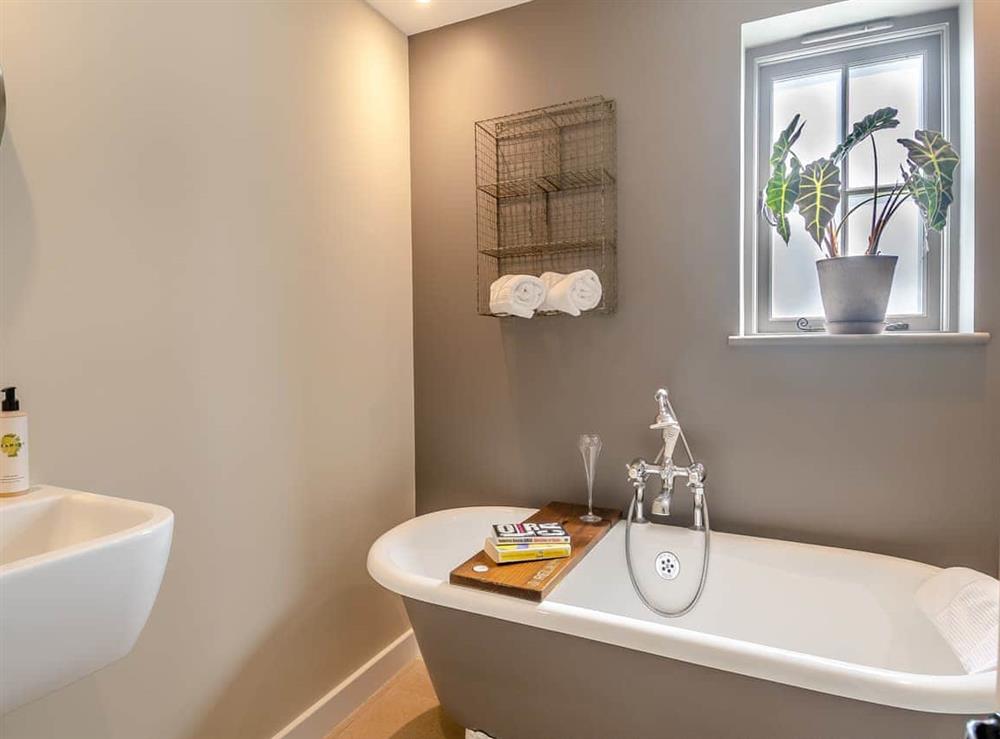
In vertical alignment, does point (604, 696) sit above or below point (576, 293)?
below

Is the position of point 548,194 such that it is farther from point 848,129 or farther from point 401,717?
point 401,717

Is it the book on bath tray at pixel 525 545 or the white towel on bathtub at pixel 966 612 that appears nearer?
the white towel on bathtub at pixel 966 612

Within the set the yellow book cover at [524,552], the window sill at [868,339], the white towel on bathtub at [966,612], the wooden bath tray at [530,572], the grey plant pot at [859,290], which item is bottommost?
the white towel on bathtub at [966,612]

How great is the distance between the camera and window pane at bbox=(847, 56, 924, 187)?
1.78m

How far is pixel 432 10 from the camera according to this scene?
2105 mm

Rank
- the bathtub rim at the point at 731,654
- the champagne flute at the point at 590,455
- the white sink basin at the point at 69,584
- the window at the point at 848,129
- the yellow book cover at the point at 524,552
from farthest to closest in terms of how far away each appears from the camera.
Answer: the champagne flute at the point at 590,455
the window at the point at 848,129
the yellow book cover at the point at 524,552
the bathtub rim at the point at 731,654
the white sink basin at the point at 69,584

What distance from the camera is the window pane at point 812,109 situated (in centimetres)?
189

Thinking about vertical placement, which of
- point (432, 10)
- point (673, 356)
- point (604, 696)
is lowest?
point (604, 696)

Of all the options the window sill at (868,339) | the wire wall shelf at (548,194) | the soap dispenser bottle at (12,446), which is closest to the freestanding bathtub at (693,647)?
the window sill at (868,339)

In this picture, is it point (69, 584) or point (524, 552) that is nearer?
point (69, 584)

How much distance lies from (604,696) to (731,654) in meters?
0.34

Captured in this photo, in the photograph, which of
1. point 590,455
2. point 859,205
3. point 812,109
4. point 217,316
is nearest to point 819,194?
point 859,205

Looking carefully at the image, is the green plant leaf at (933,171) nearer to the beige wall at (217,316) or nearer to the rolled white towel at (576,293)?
the rolled white towel at (576,293)

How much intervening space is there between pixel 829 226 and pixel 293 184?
5.38 feet
